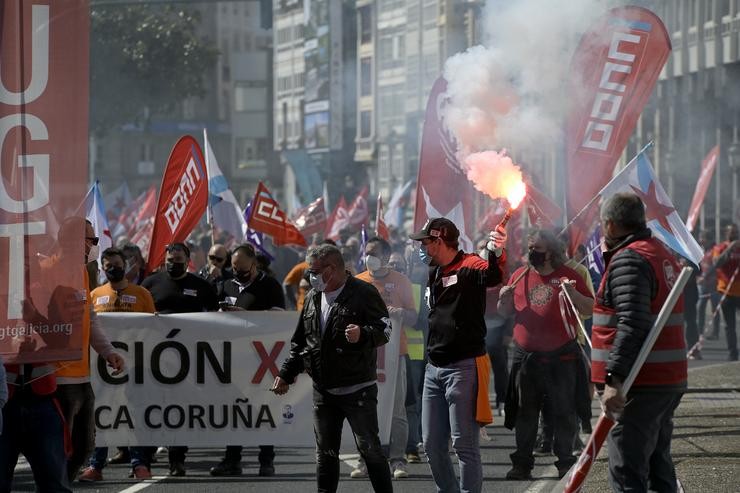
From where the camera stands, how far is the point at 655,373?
7.52 m

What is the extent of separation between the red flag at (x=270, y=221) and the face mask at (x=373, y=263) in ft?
25.1

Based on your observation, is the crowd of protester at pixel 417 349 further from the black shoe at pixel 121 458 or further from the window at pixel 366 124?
the window at pixel 366 124

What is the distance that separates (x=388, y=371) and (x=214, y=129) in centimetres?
11074

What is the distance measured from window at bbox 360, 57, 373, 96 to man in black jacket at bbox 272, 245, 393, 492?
265 ft

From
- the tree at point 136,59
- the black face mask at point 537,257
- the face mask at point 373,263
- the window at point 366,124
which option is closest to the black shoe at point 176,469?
the face mask at point 373,263

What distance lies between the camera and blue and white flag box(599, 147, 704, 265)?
13.8 m

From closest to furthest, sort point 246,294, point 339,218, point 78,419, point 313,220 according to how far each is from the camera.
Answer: point 78,419, point 246,294, point 313,220, point 339,218

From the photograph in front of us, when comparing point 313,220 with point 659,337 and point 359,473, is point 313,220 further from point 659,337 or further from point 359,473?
point 659,337

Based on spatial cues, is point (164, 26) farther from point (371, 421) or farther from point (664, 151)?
point (371, 421)

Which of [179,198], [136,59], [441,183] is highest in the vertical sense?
[136,59]

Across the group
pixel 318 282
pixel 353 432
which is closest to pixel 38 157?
pixel 318 282

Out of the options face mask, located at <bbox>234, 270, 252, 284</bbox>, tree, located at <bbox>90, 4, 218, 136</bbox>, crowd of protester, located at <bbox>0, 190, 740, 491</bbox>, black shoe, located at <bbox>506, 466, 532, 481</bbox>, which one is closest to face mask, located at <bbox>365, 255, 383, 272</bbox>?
crowd of protester, located at <bbox>0, 190, 740, 491</bbox>

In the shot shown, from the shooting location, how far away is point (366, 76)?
3585 inches

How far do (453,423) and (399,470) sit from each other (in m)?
2.66
